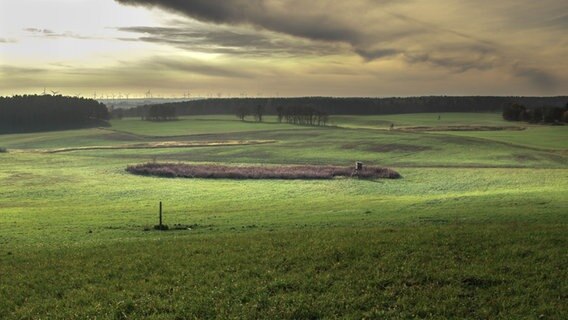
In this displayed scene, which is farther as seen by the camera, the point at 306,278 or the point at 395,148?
the point at 395,148

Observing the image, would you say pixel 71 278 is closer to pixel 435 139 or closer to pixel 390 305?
pixel 390 305

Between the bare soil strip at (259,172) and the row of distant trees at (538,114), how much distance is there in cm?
12397

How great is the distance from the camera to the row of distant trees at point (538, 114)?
167500mm

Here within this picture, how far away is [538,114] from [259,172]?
5584 inches

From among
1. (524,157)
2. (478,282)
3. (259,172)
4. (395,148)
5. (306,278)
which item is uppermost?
(478,282)

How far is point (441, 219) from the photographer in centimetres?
3100

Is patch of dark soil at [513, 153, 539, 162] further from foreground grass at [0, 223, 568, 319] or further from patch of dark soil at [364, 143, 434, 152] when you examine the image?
foreground grass at [0, 223, 568, 319]

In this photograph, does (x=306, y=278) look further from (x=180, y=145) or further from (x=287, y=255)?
(x=180, y=145)

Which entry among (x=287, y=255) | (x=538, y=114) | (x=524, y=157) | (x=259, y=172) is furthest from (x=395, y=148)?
(x=538, y=114)

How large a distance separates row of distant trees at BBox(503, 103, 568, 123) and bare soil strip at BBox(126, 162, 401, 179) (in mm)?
123969

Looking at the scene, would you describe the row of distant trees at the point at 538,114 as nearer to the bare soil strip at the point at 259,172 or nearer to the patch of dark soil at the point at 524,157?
the patch of dark soil at the point at 524,157

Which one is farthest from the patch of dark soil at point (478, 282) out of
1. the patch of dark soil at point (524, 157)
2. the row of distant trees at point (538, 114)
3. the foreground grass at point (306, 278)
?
the row of distant trees at point (538, 114)

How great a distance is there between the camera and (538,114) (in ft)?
574

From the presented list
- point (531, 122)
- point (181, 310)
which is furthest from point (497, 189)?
point (531, 122)
